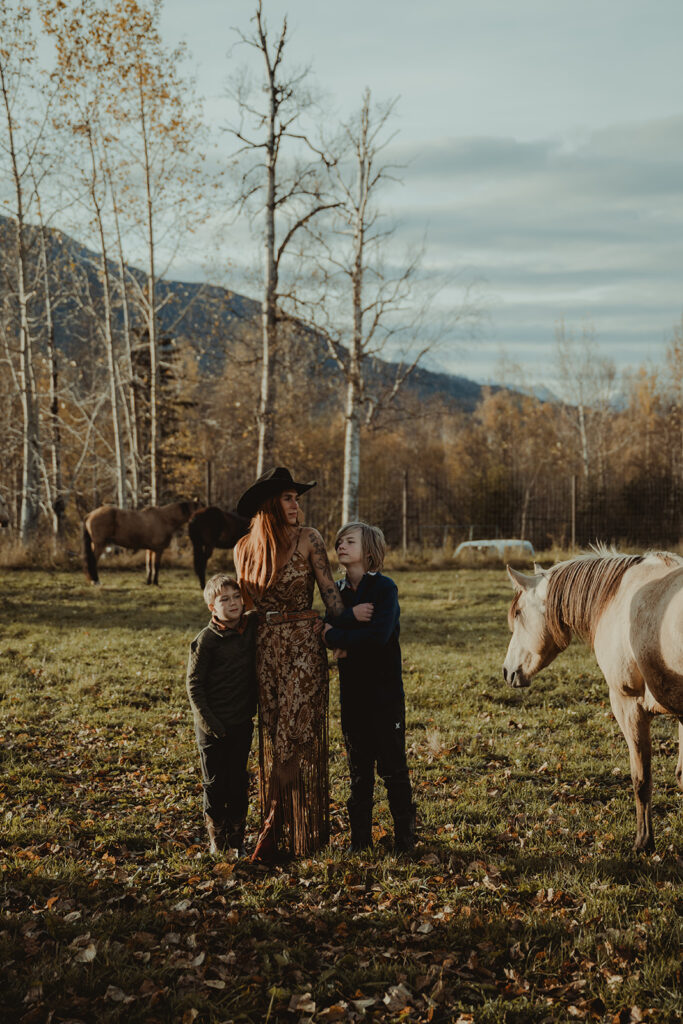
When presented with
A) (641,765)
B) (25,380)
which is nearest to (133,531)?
(25,380)

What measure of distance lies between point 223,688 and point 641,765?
2576 millimetres

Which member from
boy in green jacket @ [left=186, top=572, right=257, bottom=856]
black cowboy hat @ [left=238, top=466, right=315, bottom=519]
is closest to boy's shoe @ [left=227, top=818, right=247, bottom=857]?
boy in green jacket @ [left=186, top=572, right=257, bottom=856]

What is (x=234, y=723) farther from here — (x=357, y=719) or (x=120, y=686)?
(x=120, y=686)

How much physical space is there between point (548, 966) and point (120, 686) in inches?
243

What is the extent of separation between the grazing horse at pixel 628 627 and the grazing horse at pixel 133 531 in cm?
1130

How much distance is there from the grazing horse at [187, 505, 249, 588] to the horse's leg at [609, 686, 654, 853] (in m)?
10.7

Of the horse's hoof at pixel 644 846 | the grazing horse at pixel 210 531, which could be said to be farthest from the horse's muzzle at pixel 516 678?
the grazing horse at pixel 210 531

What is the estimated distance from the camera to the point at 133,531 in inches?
608

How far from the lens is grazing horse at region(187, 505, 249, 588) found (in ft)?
47.5

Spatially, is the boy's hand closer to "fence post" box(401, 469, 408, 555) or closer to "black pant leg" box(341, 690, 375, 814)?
"black pant leg" box(341, 690, 375, 814)

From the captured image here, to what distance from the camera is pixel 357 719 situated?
4.25 metres

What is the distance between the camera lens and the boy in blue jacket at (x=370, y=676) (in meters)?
4.14

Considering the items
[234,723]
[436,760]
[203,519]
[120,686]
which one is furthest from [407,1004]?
[203,519]

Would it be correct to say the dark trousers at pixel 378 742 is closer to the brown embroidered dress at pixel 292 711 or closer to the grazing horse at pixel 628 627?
the brown embroidered dress at pixel 292 711
